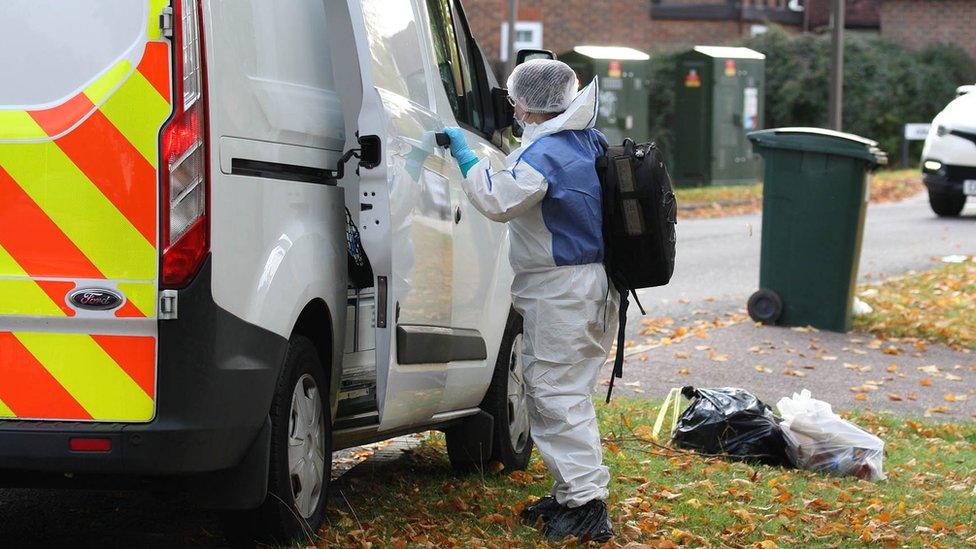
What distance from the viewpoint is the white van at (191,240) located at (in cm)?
392

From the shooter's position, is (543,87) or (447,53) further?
(447,53)

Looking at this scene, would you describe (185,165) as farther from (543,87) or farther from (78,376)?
(543,87)

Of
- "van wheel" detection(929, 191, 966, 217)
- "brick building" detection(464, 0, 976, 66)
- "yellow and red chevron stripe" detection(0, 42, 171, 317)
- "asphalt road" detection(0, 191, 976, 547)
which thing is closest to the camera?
"yellow and red chevron stripe" detection(0, 42, 171, 317)

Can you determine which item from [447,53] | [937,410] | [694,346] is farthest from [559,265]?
[694,346]

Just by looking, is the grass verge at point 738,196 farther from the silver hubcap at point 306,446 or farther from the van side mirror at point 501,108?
Result: the silver hubcap at point 306,446

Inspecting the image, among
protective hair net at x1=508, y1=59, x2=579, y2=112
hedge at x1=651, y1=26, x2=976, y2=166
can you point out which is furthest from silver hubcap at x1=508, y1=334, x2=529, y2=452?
hedge at x1=651, y1=26, x2=976, y2=166

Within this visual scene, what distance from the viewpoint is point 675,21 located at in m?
33.7

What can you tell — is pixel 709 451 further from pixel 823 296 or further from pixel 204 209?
pixel 823 296

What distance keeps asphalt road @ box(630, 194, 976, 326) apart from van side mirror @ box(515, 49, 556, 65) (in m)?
5.75

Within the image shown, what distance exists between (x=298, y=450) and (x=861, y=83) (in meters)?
28.4

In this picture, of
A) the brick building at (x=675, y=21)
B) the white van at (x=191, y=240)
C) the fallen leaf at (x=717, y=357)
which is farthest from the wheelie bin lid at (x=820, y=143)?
the brick building at (x=675, y=21)

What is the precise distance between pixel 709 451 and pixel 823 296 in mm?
4328

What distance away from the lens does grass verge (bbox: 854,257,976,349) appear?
441 inches

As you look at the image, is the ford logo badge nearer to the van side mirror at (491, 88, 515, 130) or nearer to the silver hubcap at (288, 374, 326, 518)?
the silver hubcap at (288, 374, 326, 518)
